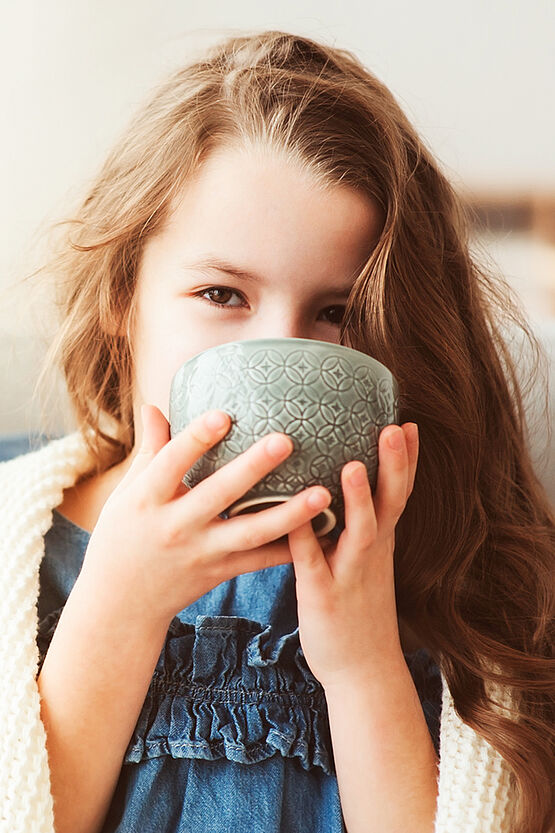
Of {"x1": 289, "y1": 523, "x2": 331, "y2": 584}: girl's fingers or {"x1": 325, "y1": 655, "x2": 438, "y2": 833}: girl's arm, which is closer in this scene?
{"x1": 289, "y1": 523, "x2": 331, "y2": 584}: girl's fingers

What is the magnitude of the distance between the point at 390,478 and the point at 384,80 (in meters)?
0.86

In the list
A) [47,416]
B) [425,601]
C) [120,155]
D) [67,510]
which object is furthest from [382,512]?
[47,416]

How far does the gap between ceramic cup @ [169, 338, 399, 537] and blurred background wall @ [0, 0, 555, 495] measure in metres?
0.73

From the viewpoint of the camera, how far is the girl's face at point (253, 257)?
876 millimetres

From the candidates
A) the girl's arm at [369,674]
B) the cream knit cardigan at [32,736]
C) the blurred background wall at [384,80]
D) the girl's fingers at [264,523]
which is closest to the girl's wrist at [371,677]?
the girl's arm at [369,674]

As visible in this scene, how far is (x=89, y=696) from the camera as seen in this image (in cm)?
80

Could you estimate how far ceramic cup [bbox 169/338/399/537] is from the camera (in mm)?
601

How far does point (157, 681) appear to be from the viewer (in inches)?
35.8

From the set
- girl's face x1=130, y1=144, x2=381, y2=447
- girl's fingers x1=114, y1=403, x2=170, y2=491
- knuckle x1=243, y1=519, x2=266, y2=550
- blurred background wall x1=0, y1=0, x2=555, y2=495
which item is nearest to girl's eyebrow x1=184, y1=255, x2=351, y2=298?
girl's face x1=130, y1=144, x2=381, y2=447

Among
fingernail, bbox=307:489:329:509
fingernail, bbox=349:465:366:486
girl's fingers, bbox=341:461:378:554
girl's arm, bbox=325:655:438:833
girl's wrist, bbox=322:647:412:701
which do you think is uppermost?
fingernail, bbox=349:465:366:486

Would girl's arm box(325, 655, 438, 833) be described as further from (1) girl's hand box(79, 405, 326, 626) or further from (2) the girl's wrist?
(1) girl's hand box(79, 405, 326, 626)

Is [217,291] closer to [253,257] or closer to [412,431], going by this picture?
[253,257]

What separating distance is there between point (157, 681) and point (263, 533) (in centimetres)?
34

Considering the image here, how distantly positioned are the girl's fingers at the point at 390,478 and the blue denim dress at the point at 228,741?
10.9 inches
